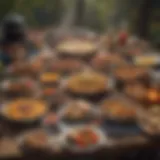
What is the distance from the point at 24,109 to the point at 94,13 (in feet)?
1.26

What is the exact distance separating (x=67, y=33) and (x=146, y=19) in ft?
0.89

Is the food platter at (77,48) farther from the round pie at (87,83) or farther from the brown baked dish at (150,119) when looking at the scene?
the brown baked dish at (150,119)

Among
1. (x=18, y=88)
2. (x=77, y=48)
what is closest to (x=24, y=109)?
(x=18, y=88)

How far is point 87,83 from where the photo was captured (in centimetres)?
145

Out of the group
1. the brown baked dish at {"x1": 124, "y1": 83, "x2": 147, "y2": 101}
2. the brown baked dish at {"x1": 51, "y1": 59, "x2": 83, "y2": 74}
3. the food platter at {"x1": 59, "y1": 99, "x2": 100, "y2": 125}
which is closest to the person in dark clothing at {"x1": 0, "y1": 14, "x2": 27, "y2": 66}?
the brown baked dish at {"x1": 51, "y1": 59, "x2": 83, "y2": 74}

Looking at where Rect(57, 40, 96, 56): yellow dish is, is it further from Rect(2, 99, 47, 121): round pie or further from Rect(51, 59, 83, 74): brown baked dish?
Rect(2, 99, 47, 121): round pie

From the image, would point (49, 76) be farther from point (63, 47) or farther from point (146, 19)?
point (146, 19)

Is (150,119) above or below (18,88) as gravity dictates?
below

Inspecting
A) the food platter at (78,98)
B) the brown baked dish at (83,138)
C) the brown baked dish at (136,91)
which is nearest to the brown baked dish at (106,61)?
the food platter at (78,98)

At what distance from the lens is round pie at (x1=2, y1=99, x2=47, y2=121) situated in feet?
Result: 4.21

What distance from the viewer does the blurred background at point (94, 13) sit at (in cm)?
135

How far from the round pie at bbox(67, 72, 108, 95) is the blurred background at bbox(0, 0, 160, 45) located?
0.16 meters

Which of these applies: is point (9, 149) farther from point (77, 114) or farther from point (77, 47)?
point (77, 47)

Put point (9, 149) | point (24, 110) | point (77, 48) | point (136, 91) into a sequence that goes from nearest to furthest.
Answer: point (9, 149), point (24, 110), point (136, 91), point (77, 48)
